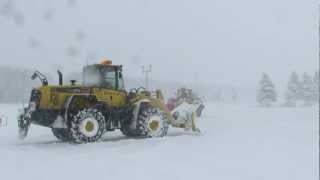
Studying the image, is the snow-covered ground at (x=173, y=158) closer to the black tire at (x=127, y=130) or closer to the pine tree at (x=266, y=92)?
the black tire at (x=127, y=130)

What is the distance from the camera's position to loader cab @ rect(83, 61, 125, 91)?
707 inches

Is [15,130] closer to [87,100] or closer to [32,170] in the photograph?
[87,100]

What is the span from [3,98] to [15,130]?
2790 inches

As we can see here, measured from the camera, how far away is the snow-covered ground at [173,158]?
34.7 feet

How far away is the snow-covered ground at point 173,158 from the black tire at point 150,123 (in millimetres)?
399

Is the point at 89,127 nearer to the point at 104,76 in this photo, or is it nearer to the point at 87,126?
the point at 87,126

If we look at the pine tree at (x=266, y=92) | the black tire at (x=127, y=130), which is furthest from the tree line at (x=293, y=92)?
the black tire at (x=127, y=130)

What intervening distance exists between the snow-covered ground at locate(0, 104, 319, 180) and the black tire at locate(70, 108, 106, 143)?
0.40 metres

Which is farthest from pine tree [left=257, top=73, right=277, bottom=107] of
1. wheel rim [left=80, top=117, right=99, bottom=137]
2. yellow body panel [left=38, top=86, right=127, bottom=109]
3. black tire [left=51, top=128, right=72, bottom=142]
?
wheel rim [left=80, top=117, right=99, bottom=137]

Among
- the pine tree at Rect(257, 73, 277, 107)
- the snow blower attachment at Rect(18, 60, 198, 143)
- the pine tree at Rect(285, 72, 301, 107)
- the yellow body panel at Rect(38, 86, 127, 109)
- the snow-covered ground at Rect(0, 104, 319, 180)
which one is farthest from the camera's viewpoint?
the pine tree at Rect(285, 72, 301, 107)

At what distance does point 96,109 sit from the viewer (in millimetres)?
16969

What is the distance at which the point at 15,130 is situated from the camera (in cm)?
2167

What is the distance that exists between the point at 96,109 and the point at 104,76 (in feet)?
4.83

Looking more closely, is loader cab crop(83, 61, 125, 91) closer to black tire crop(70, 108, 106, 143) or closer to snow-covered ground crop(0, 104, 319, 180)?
black tire crop(70, 108, 106, 143)
